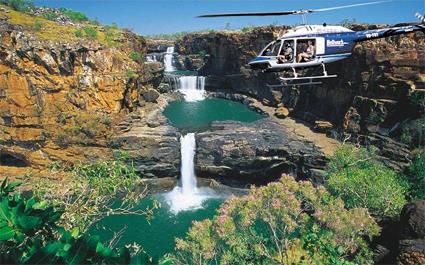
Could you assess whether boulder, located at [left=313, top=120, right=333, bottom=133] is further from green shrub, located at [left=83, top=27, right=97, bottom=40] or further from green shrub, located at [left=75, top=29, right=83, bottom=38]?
green shrub, located at [left=75, top=29, right=83, bottom=38]

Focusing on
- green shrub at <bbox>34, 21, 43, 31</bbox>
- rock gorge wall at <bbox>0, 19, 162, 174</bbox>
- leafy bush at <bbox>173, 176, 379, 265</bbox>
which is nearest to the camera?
leafy bush at <bbox>173, 176, 379, 265</bbox>

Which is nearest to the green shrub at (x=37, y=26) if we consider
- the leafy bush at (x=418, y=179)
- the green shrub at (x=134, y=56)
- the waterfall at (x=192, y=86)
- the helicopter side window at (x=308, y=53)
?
the green shrub at (x=134, y=56)

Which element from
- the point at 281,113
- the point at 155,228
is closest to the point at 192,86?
the point at 281,113

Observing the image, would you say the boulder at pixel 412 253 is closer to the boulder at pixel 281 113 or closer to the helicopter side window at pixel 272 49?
the helicopter side window at pixel 272 49

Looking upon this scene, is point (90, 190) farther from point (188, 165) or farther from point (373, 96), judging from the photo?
point (373, 96)

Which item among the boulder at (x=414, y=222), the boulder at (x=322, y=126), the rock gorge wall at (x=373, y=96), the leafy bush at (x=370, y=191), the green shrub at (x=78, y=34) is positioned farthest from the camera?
the boulder at (x=322, y=126)

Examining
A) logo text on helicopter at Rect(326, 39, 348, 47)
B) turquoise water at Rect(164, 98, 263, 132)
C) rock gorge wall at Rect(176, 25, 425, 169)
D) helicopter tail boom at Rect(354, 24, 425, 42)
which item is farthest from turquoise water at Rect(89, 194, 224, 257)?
helicopter tail boom at Rect(354, 24, 425, 42)

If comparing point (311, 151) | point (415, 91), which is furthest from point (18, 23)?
point (415, 91)
